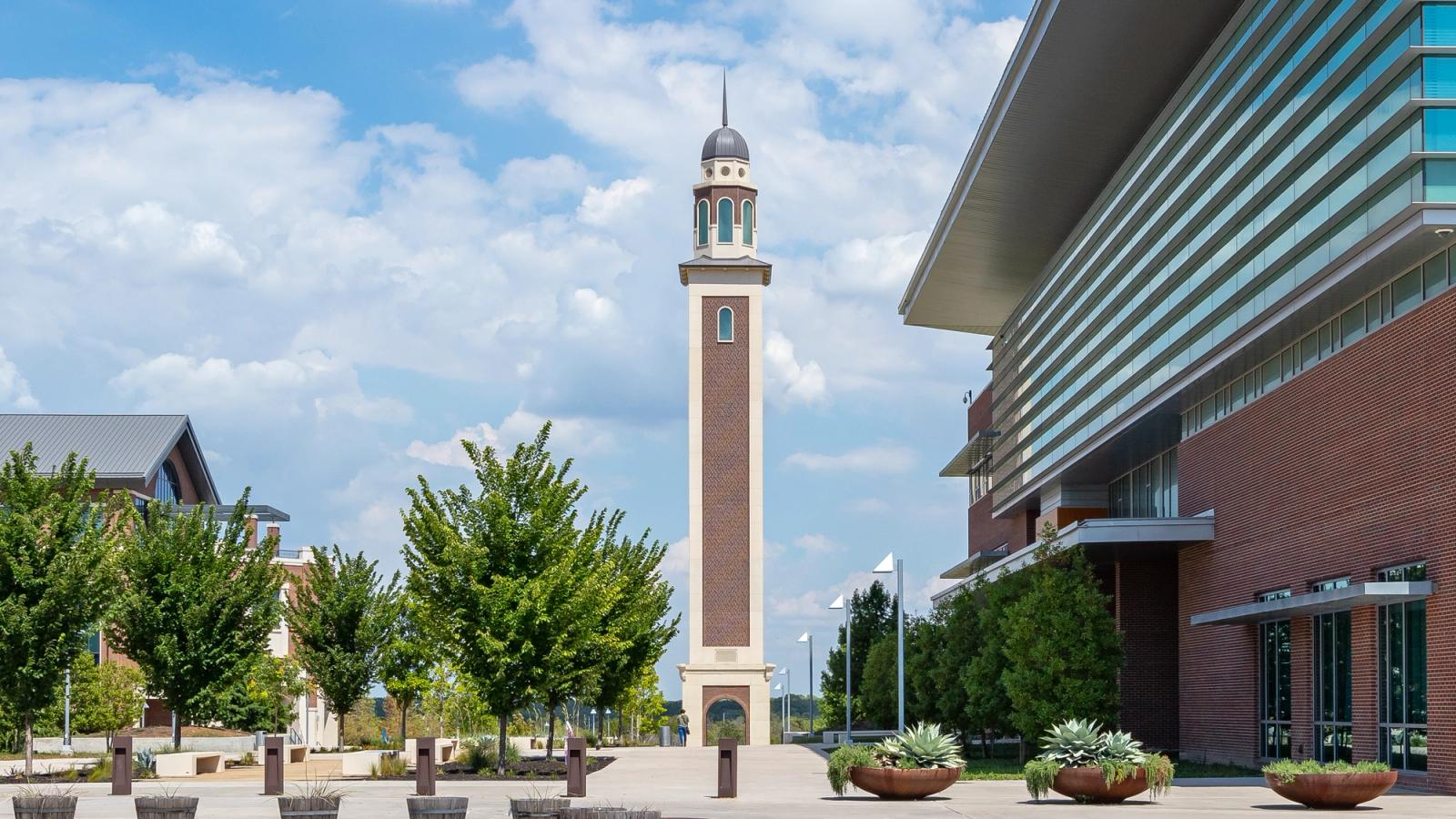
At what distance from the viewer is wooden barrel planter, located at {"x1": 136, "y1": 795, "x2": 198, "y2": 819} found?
60.1ft

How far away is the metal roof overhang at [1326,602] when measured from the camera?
2652 cm

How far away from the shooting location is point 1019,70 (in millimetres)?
40250

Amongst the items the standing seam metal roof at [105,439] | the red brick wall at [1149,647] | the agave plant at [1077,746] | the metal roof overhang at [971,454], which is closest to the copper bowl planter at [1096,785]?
the agave plant at [1077,746]

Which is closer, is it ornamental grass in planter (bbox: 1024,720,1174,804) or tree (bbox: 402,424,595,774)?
ornamental grass in planter (bbox: 1024,720,1174,804)

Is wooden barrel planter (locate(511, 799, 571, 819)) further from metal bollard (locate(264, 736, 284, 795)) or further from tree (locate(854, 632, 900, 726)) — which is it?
tree (locate(854, 632, 900, 726))

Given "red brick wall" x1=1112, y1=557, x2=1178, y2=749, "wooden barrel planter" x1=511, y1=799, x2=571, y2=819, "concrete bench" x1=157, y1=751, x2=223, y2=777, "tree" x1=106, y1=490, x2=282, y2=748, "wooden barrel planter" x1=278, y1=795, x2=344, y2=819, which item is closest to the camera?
"wooden barrel planter" x1=511, y1=799, x2=571, y2=819

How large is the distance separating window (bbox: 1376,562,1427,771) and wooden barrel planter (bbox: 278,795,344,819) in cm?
1755

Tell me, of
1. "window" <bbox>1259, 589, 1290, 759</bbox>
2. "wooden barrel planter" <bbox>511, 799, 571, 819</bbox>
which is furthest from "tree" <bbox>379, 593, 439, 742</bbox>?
"wooden barrel planter" <bbox>511, 799, 571, 819</bbox>

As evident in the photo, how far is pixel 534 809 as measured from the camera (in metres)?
17.6

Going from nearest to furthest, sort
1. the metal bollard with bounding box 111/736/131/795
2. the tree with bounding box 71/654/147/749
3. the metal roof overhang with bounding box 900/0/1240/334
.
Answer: the metal bollard with bounding box 111/736/131/795
the metal roof overhang with bounding box 900/0/1240/334
the tree with bounding box 71/654/147/749

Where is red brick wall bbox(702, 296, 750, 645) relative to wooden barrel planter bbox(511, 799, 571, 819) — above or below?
above

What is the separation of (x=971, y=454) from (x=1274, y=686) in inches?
1463

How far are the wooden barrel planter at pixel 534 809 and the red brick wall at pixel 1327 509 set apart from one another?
15286mm

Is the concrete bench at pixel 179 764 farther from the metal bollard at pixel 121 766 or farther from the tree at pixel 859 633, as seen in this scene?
the tree at pixel 859 633
